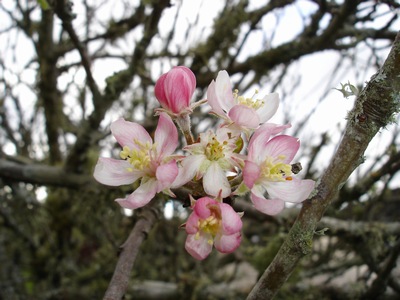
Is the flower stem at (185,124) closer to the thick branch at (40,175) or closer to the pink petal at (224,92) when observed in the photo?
the pink petal at (224,92)

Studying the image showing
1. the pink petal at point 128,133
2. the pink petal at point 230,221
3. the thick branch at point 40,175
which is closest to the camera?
the pink petal at point 230,221

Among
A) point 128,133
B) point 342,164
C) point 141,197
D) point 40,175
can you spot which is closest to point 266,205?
point 342,164

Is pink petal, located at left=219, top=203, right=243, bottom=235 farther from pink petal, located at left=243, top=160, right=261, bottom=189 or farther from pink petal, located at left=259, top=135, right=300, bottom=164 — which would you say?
pink petal, located at left=259, top=135, right=300, bottom=164

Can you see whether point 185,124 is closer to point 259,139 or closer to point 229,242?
point 259,139

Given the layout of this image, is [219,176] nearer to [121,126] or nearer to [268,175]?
[268,175]

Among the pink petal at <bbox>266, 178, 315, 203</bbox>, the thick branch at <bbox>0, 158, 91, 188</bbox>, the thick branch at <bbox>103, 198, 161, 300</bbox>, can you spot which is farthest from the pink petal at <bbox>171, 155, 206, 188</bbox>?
the thick branch at <bbox>0, 158, 91, 188</bbox>

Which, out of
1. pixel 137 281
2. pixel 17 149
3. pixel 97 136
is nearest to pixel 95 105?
pixel 97 136

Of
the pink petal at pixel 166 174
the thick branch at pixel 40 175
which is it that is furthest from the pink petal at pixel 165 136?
the thick branch at pixel 40 175
